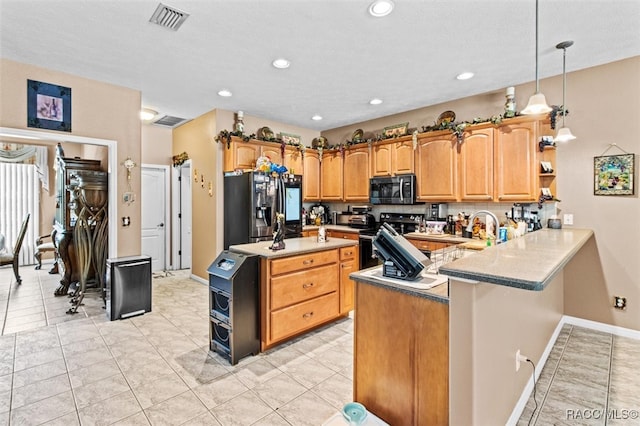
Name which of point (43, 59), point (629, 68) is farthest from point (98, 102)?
point (629, 68)

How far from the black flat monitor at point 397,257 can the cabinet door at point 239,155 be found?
340cm

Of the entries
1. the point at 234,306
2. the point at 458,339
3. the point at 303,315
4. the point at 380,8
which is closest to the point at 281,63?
the point at 380,8

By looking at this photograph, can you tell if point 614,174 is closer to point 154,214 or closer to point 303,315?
point 303,315

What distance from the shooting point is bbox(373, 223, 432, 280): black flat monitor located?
1771 mm

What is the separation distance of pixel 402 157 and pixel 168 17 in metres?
3.46

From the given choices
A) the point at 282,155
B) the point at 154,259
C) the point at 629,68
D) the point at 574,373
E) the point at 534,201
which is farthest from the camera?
the point at 154,259

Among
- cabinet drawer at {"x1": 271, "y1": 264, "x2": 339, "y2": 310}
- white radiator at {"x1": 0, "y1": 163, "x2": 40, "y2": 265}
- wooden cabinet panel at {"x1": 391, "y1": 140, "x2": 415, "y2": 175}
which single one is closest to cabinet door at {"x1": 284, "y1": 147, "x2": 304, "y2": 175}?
wooden cabinet panel at {"x1": 391, "y1": 140, "x2": 415, "y2": 175}

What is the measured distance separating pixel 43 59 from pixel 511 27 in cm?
453

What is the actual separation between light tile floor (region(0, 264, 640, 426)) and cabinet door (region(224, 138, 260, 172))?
2.30 metres

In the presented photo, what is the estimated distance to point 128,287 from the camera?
3.69m

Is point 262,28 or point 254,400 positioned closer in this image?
point 254,400

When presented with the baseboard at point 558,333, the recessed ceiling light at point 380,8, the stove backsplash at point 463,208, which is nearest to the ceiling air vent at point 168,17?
the recessed ceiling light at point 380,8

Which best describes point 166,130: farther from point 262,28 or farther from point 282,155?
point 262,28

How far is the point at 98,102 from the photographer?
12.5 ft
